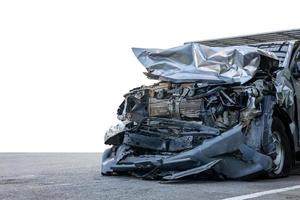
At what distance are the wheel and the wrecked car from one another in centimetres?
1

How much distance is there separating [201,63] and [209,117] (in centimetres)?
111

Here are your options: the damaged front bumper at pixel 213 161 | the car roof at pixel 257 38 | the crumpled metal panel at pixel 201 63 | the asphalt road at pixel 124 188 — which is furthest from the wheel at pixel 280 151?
the car roof at pixel 257 38

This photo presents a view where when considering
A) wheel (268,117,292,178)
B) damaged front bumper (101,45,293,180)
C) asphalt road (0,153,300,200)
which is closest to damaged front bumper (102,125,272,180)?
damaged front bumper (101,45,293,180)

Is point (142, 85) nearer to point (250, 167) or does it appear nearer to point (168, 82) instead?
point (168, 82)

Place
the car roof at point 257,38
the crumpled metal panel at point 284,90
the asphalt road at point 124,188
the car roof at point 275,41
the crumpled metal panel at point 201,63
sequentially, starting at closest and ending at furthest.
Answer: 1. the asphalt road at point 124,188
2. the crumpled metal panel at point 284,90
3. the crumpled metal panel at point 201,63
4. the car roof at point 275,41
5. the car roof at point 257,38

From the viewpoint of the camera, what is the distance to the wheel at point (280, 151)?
8156 millimetres

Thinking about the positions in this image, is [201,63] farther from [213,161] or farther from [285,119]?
[213,161]

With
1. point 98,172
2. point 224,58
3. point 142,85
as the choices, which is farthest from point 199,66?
point 98,172

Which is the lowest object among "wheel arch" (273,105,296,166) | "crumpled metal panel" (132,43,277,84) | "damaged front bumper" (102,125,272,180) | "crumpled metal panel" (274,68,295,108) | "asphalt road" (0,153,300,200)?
"asphalt road" (0,153,300,200)

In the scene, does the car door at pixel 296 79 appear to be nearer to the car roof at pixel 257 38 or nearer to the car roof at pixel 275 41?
the car roof at pixel 275 41

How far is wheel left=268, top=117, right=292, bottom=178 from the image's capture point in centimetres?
816

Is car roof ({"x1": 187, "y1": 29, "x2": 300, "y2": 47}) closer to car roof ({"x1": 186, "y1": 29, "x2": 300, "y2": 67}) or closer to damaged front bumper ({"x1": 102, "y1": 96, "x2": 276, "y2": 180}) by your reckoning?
car roof ({"x1": 186, "y1": 29, "x2": 300, "y2": 67})

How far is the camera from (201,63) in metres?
8.64

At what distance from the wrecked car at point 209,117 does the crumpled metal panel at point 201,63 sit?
0.01m
